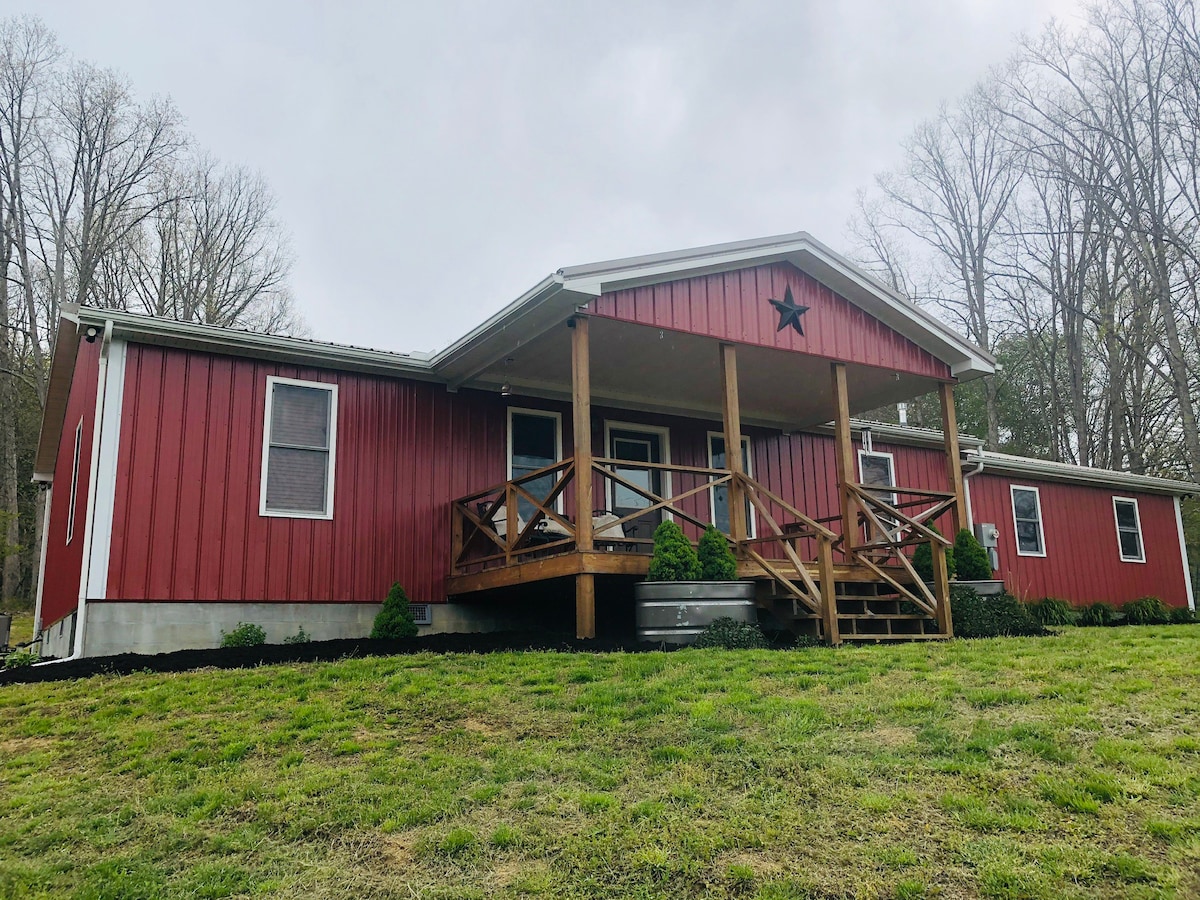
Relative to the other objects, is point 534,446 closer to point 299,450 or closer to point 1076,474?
point 299,450

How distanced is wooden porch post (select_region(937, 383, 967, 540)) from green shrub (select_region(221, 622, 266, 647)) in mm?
7942

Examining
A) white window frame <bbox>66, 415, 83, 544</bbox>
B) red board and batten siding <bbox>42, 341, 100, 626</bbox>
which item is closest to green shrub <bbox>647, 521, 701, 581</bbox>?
red board and batten siding <bbox>42, 341, 100, 626</bbox>

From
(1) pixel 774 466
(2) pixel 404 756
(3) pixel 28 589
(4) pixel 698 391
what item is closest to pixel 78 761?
(2) pixel 404 756

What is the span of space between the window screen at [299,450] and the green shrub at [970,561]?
23.5 feet

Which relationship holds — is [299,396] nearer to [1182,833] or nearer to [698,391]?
[698,391]

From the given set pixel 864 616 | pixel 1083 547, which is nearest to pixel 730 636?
pixel 864 616

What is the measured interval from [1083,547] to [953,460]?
7.85 metres

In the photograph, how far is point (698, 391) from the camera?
13.0m

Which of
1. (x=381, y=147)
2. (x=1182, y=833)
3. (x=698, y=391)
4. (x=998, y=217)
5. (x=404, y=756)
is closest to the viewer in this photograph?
(x=1182, y=833)

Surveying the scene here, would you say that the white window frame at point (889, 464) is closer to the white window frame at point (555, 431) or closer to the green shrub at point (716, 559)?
the white window frame at point (555, 431)

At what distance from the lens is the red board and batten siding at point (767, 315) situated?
10.2 meters

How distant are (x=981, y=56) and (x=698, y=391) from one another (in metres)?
16.9

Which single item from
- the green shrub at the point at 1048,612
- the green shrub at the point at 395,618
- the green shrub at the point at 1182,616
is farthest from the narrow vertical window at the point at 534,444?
the green shrub at the point at 1182,616

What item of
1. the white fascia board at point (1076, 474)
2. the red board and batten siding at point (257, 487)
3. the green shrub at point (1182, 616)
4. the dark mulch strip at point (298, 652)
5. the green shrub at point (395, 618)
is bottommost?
the dark mulch strip at point (298, 652)
